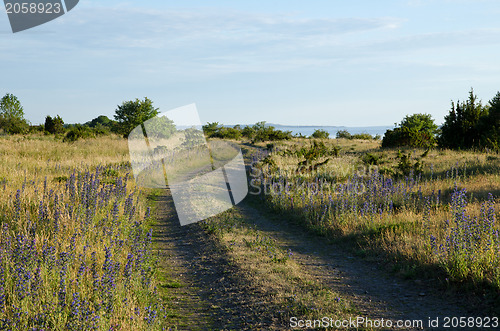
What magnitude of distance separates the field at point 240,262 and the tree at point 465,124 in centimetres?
1226

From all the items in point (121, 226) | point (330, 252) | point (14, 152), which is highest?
point (14, 152)

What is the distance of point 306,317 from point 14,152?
19.9 m

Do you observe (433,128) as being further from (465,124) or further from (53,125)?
(53,125)

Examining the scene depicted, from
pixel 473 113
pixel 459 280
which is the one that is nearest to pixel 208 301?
pixel 459 280

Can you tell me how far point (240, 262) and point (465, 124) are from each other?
2040cm

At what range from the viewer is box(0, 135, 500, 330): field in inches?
171

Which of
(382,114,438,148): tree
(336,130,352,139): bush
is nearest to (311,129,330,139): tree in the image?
(336,130,352,139): bush

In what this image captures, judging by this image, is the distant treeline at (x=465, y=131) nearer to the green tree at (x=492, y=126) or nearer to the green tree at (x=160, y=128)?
the green tree at (x=492, y=126)

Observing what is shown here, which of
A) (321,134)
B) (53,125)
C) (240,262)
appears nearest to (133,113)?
(53,125)

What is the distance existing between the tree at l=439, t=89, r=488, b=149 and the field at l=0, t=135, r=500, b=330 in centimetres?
1226

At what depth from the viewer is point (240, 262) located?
6.48 metres

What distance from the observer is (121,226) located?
747cm

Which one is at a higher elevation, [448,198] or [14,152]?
[14,152]

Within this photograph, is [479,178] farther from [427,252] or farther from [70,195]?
[70,195]
